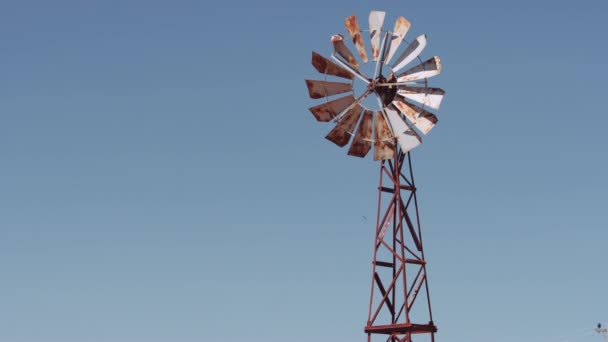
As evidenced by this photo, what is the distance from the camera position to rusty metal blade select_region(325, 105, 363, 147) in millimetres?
29953

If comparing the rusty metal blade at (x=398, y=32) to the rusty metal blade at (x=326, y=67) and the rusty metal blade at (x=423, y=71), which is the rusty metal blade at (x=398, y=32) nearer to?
the rusty metal blade at (x=423, y=71)

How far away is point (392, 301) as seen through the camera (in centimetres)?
2905

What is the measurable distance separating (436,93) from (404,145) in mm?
2172

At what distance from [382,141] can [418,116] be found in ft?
5.47

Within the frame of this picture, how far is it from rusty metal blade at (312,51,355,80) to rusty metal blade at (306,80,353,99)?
37cm

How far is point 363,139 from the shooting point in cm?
2989

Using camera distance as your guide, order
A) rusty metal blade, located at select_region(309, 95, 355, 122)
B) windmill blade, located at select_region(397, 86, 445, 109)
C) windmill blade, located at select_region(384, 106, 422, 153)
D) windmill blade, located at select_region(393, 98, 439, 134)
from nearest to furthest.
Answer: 1. windmill blade, located at select_region(397, 86, 445, 109)
2. windmill blade, located at select_region(393, 98, 439, 134)
3. windmill blade, located at select_region(384, 106, 422, 153)
4. rusty metal blade, located at select_region(309, 95, 355, 122)

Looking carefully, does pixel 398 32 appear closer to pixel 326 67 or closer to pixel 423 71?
pixel 423 71

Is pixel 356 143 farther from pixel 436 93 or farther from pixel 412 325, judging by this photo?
pixel 412 325

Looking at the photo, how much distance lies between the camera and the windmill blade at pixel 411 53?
1126 inches

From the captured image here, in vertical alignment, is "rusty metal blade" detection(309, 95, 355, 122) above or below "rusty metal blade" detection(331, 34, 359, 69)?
below

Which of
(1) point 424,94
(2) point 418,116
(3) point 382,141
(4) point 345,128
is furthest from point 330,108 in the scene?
(1) point 424,94

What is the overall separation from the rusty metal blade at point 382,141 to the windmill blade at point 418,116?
796 mm

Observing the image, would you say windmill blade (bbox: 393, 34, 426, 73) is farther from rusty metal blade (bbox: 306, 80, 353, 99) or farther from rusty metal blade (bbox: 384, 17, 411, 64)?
rusty metal blade (bbox: 306, 80, 353, 99)
